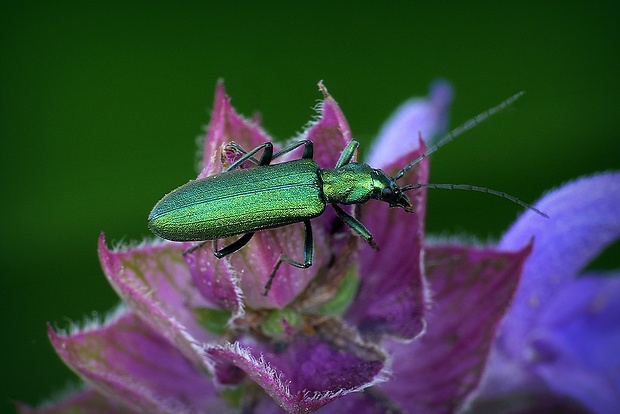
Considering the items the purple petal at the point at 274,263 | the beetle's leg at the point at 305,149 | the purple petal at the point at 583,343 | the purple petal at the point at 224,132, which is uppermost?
the purple petal at the point at 224,132

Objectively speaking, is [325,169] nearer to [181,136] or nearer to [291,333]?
[291,333]

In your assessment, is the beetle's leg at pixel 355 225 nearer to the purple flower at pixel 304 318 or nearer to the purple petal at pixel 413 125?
the purple flower at pixel 304 318

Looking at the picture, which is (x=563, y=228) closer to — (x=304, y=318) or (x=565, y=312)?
(x=565, y=312)

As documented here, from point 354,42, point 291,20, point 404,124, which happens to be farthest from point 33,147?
point 404,124

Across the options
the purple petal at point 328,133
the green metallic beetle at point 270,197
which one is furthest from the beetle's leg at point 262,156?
the purple petal at point 328,133

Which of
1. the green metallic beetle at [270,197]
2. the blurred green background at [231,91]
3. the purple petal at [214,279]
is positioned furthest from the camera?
the blurred green background at [231,91]
